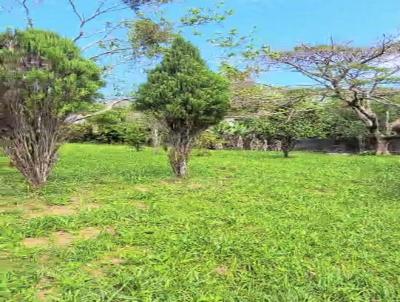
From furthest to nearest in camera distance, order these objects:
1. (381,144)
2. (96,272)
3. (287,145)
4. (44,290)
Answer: (381,144), (287,145), (96,272), (44,290)

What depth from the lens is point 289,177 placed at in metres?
7.90

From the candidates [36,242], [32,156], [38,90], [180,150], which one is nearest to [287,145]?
[180,150]

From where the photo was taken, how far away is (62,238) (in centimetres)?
371

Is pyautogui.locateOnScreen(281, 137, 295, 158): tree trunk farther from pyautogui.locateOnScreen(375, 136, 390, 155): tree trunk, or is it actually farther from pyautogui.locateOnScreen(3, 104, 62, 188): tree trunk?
pyautogui.locateOnScreen(3, 104, 62, 188): tree trunk

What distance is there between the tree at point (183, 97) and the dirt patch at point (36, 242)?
3655mm

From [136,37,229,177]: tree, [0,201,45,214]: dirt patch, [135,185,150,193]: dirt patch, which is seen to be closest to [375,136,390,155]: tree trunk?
[136,37,229,177]: tree

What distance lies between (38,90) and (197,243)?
343 cm

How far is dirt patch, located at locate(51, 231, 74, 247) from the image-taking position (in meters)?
3.55

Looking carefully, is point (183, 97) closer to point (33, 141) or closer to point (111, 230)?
point (33, 141)

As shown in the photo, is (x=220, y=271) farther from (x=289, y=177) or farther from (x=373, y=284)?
(x=289, y=177)

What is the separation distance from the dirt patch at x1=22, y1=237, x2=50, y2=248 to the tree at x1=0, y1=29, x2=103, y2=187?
255cm

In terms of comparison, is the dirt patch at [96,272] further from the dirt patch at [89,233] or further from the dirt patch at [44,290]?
the dirt patch at [89,233]

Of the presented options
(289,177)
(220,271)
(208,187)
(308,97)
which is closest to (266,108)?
(308,97)

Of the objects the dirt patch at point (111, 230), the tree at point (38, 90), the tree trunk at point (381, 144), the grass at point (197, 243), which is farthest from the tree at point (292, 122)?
the dirt patch at point (111, 230)
